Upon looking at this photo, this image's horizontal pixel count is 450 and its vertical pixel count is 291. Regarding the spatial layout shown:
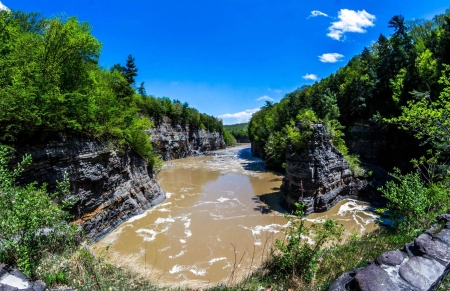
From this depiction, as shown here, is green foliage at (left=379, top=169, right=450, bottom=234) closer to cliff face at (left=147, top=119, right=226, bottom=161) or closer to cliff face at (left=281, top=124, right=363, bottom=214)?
cliff face at (left=281, top=124, right=363, bottom=214)

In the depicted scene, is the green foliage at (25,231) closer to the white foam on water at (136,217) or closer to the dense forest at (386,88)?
the white foam on water at (136,217)

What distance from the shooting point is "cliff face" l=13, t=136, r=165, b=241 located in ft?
34.3

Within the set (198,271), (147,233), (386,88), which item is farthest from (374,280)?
(386,88)

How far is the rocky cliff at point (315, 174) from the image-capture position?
1641 centimetres

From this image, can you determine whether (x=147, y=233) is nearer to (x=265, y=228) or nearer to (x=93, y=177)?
(x=93, y=177)

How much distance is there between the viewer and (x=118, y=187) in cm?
1493

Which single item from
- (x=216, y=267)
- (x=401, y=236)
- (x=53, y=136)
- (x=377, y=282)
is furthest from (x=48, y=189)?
(x=401, y=236)

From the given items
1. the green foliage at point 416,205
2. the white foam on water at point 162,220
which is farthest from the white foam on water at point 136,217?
the green foliage at point 416,205

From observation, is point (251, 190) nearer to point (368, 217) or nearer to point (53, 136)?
point (368, 217)

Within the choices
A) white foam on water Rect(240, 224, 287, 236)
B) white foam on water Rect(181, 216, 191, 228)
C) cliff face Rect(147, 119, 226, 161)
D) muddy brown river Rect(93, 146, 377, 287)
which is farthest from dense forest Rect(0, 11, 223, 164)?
cliff face Rect(147, 119, 226, 161)

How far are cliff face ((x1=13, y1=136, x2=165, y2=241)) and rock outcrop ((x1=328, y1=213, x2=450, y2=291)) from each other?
1168 centimetres

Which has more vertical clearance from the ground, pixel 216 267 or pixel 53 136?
pixel 53 136

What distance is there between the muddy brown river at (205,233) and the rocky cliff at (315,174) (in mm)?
953

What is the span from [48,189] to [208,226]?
29.9ft
